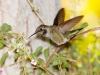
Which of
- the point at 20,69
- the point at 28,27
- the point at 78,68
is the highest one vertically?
the point at 28,27

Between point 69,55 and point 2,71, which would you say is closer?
point 2,71

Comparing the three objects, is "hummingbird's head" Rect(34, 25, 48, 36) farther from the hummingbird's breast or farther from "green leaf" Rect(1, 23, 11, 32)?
"green leaf" Rect(1, 23, 11, 32)

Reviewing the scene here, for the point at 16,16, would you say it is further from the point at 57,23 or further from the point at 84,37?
the point at 84,37

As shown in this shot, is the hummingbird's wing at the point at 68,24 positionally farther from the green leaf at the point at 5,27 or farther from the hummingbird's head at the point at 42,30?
the green leaf at the point at 5,27

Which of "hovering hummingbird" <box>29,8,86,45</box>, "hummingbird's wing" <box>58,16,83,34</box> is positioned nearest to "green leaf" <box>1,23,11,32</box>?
"hovering hummingbird" <box>29,8,86,45</box>

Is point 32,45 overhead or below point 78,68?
overhead

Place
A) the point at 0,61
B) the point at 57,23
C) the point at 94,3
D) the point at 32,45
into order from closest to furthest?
the point at 0,61
the point at 57,23
the point at 32,45
the point at 94,3

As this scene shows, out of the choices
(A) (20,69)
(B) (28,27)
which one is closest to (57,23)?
(B) (28,27)

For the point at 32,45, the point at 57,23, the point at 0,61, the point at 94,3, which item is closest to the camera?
the point at 0,61
